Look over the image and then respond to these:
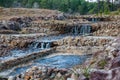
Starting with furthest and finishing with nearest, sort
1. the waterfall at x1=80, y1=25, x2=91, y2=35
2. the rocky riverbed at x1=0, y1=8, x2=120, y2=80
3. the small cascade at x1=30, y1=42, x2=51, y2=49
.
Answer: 1. the waterfall at x1=80, y1=25, x2=91, y2=35
2. the small cascade at x1=30, y1=42, x2=51, y2=49
3. the rocky riverbed at x1=0, y1=8, x2=120, y2=80

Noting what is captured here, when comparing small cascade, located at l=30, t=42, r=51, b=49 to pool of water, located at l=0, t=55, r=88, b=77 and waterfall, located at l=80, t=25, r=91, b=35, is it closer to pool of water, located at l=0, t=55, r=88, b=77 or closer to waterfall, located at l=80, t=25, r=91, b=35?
pool of water, located at l=0, t=55, r=88, b=77

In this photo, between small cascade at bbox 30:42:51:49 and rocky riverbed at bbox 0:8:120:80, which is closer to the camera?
rocky riverbed at bbox 0:8:120:80

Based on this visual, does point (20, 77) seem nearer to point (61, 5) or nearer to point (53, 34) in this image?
point (53, 34)

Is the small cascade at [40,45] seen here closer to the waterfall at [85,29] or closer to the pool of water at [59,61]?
the pool of water at [59,61]

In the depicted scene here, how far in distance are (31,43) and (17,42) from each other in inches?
42.2

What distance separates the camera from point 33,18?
1796 inches

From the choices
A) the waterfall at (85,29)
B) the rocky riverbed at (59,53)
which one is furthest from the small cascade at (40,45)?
the waterfall at (85,29)

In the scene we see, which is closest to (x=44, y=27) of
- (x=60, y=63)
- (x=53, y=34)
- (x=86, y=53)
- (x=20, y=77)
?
(x=53, y=34)

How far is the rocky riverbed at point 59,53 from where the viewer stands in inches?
445

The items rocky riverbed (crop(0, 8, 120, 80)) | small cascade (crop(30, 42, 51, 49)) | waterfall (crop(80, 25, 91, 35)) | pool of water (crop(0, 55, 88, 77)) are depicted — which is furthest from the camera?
waterfall (crop(80, 25, 91, 35))

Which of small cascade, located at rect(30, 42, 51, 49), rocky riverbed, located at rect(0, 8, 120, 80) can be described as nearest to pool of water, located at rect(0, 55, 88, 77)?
rocky riverbed, located at rect(0, 8, 120, 80)

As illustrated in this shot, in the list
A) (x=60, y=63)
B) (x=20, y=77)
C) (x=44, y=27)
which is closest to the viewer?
(x=20, y=77)

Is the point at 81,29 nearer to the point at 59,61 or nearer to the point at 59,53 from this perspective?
the point at 59,53

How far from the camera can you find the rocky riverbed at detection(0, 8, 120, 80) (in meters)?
11.3
